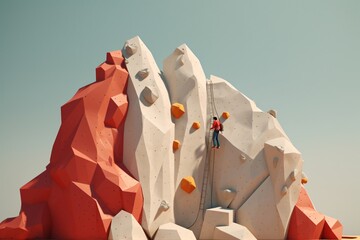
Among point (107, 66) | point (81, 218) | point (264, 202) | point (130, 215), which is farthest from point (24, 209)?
point (264, 202)

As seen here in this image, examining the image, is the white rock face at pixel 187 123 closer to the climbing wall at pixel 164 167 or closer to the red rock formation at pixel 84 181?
the climbing wall at pixel 164 167

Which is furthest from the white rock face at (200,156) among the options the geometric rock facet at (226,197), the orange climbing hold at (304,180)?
the orange climbing hold at (304,180)

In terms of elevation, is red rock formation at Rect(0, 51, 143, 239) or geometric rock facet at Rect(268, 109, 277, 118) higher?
geometric rock facet at Rect(268, 109, 277, 118)

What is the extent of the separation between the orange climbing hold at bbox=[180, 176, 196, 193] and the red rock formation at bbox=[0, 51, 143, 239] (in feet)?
8.84

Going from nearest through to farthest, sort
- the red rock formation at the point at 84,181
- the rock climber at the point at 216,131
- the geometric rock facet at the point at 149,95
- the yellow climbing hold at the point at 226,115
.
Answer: the red rock formation at the point at 84,181, the geometric rock facet at the point at 149,95, the rock climber at the point at 216,131, the yellow climbing hold at the point at 226,115

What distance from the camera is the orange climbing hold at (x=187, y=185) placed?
60.7 feet

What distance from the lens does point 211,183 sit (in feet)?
63.9

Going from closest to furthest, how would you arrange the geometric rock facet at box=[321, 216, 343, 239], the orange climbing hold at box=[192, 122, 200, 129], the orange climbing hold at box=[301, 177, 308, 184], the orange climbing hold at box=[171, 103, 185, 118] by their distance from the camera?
the orange climbing hold at box=[171, 103, 185, 118]
the orange climbing hold at box=[192, 122, 200, 129]
the geometric rock facet at box=[321, 216, 343, 239]
the orange climbing hold at box=[301, 177, 308, 184]

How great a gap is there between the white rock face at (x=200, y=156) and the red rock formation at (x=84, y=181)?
2.45 ft

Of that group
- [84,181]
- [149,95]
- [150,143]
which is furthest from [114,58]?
[84,181]

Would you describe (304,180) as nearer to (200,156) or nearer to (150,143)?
(200,156)

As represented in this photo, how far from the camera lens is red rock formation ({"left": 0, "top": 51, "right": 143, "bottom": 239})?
15867mm

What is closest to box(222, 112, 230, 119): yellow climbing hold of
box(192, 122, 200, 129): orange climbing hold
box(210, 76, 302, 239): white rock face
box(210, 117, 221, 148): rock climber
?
box(210, 76, 302, 239): white rock face

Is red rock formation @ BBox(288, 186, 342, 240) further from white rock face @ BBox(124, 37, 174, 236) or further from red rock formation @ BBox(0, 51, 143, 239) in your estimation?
red rock formation @ BBox(0, 51, 143, 239)
